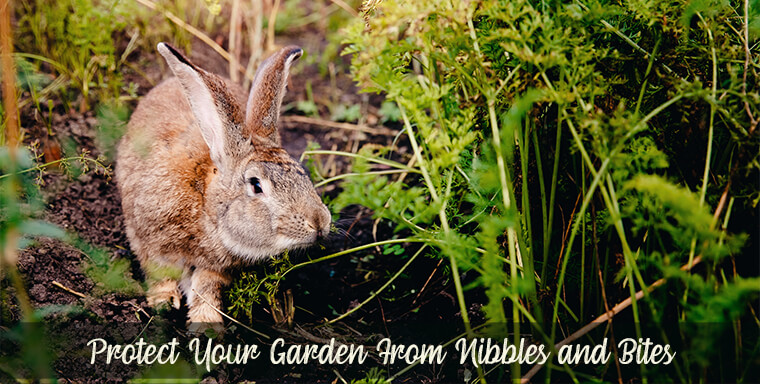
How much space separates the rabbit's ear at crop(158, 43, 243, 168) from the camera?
9.53 ft

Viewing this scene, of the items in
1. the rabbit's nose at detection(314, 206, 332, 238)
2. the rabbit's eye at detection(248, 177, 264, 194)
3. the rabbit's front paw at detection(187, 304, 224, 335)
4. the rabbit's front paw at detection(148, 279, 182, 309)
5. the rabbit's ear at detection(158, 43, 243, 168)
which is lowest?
the rabbit's front paw at detection(187, 304, 224, 335)

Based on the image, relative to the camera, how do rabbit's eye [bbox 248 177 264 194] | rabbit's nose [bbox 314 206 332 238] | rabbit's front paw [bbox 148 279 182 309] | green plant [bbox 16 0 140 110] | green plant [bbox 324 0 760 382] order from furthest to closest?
green plant [bbox 16 0 140 110]
rabbit's front paw [bbox 148 279 182 309]
rabbit's eye [bbox 248 177 264 194]
rabbit's nose [bbox 314 206 332 238]
green plant [bbox 324 0 760 382]

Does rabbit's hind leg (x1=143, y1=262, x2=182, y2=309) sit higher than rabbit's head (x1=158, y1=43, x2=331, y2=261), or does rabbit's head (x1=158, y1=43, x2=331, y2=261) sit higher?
rabbit's head (x1=158, y1=43, x2=331, y2=261)

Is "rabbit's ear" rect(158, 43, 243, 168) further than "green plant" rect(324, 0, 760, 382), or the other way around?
"rabbit's ear" rect(158, 43, 243, 168)

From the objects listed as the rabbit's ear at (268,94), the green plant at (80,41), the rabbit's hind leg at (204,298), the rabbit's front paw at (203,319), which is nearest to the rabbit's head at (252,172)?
the rabbit's ear at (268,94)

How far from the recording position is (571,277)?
2631mm

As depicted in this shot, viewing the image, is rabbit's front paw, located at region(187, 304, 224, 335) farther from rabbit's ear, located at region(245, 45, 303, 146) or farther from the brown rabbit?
rabbit's ear, located at region(245, 45, 303, 146)

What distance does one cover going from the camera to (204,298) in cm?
311

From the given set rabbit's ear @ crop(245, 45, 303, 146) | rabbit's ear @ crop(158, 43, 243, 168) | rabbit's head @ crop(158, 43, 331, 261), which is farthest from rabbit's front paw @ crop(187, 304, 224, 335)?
rabbit's ear @ crop(245, 45, 303, 146)

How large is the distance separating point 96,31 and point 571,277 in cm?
332

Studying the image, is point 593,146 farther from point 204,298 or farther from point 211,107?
point 204,298

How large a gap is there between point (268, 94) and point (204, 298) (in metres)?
1.16

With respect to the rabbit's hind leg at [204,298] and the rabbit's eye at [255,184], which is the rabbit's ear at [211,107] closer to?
the rabbit's eye at [255,184]

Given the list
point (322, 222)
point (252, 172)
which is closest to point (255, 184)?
point (252, 172)
